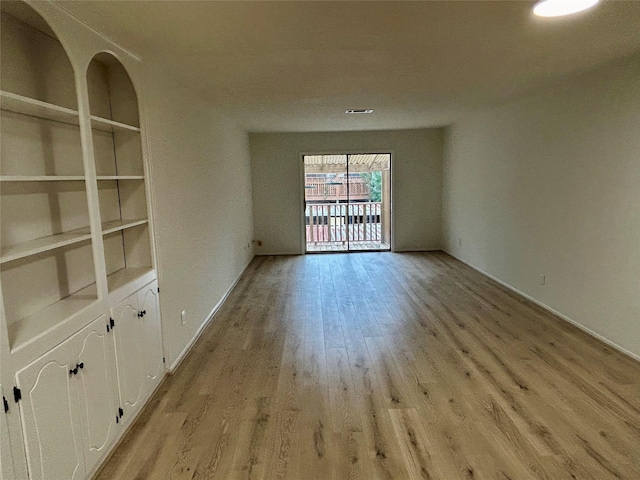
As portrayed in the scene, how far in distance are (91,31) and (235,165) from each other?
12.1 ft

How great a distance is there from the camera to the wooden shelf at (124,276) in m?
2.31

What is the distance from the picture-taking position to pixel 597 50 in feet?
8.93

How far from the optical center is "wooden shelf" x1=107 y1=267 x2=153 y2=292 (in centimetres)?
231

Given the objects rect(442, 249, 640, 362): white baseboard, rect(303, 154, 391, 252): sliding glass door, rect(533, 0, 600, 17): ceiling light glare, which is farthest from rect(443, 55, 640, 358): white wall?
rect(303, 154, 391, 252): sliding glass door

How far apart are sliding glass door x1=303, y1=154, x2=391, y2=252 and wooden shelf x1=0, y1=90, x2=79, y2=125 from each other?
18.9ft

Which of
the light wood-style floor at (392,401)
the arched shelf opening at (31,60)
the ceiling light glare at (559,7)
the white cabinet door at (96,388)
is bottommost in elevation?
the light wood-style floor at (392,401)

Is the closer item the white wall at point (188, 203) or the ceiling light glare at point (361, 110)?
the white wall at point (188, 203)

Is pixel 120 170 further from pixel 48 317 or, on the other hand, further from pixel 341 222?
pixel 341 222

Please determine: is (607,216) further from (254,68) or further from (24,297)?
(24,297)

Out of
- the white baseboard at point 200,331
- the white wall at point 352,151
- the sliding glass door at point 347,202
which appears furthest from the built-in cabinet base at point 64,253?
the sliding glass door at point 347,202

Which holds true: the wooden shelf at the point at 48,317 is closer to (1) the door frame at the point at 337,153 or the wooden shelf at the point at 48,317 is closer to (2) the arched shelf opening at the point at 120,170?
(2) the arched shelf opening at the point at 120,170

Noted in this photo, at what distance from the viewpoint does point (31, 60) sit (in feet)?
6.27

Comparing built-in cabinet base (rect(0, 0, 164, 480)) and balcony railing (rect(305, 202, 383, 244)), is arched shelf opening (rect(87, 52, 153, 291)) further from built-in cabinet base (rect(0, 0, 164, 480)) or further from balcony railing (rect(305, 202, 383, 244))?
balcony railing (rect(305, 202, 383, 244))

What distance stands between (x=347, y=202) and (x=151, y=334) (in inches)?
213
